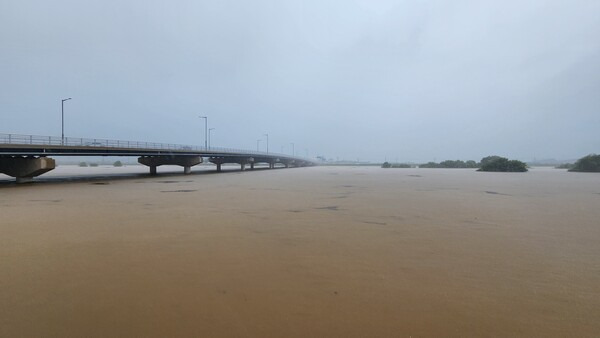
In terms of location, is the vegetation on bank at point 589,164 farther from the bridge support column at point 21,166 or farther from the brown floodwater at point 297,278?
the bridge support column at point 21,166

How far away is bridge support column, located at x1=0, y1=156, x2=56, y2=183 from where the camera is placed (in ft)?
110

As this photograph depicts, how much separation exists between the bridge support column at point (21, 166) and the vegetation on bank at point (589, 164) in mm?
103685

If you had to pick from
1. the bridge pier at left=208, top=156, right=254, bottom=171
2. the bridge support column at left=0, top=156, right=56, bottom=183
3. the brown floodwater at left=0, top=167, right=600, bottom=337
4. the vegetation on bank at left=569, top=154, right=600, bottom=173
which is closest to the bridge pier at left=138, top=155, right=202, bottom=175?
the bridge pier at left=208, top=156, right=254, bottom=171

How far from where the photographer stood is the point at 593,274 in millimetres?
6648

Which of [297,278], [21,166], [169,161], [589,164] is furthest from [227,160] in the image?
[589,164]

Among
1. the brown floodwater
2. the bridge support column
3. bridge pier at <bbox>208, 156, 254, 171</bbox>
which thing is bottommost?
the brown floodwater

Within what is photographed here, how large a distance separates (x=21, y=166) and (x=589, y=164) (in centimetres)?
10601

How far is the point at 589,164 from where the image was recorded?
2960 inches

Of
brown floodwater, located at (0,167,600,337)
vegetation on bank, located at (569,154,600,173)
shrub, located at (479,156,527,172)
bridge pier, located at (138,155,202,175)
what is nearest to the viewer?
brown floodwater, located at (0,167,600,337)

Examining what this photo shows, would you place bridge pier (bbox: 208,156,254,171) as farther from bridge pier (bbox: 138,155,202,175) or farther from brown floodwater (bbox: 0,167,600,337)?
brown floodwater (bbox: 0,167,600,337)

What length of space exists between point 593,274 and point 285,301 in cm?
650

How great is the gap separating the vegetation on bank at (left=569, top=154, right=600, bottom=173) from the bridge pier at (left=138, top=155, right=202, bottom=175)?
8950 cm

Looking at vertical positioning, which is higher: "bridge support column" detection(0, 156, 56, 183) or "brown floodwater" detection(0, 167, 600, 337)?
"bridge support column" detection(0, 156, 56, 183)

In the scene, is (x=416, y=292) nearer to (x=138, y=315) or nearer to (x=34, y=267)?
(x=138, y=315)
